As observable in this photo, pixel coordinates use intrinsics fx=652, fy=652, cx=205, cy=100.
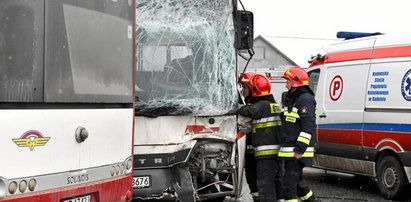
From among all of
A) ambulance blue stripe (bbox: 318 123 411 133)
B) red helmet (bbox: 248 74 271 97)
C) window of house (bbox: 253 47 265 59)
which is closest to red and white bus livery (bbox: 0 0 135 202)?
red helmet (bbox: 248 74 271 97)

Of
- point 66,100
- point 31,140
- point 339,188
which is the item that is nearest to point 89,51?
point 66,100

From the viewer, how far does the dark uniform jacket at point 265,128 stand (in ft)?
27.1

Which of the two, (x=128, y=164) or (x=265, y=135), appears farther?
(x=265, y=135)

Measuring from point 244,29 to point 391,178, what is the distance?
3.61m

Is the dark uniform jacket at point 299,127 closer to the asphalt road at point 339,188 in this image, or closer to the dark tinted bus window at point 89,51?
the asphalt road at point 339,188

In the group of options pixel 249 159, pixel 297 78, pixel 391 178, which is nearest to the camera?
pixel 297 78

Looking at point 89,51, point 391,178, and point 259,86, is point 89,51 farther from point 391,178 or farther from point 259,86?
point 391,178

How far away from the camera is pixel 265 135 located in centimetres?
832

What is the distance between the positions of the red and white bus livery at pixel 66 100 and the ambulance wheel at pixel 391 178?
4.91 meters

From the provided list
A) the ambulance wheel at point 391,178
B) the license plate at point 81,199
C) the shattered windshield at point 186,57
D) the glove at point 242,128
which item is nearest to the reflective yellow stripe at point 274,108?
the glove at point 242,128

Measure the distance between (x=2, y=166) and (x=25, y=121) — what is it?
1.25ft

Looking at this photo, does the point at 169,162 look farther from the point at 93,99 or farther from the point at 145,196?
the point at 93,99

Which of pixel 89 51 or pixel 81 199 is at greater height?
pixel 89 51

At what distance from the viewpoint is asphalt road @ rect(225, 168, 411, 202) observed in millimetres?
10148
